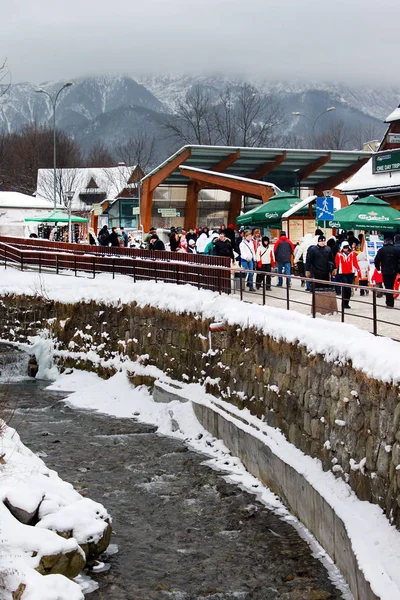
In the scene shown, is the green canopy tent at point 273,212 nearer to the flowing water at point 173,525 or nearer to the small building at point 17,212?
the flowing water at point 173,525

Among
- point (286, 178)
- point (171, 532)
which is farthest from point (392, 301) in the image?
point (286, 178)

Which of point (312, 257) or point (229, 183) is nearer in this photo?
point (312, 257)

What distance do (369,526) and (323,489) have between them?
1701 millimetres

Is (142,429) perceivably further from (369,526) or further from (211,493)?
(369,526)

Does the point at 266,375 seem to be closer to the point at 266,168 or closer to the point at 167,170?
the point at 167,170

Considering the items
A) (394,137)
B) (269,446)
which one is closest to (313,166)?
(394,137)

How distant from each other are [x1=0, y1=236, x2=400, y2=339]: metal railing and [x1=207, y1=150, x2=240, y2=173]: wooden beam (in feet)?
44.8

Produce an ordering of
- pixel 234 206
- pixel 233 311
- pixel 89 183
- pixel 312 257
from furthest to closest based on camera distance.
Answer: pixel 89 183 → pixel 234 206 → pixel 312 257 → pixel 233 311

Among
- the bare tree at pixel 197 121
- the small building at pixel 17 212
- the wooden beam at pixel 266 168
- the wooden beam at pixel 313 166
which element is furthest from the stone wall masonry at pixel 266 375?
the bare tree at pixel 197 121

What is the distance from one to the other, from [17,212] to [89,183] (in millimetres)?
35746

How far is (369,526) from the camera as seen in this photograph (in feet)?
35.3

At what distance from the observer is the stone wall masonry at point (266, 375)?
11.3m

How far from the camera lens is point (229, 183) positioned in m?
43.1

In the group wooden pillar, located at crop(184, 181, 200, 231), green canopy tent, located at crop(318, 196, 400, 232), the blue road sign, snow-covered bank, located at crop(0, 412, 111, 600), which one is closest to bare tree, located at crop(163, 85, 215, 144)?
wooden pillar, located at crop(184, 181, 200, 231)
